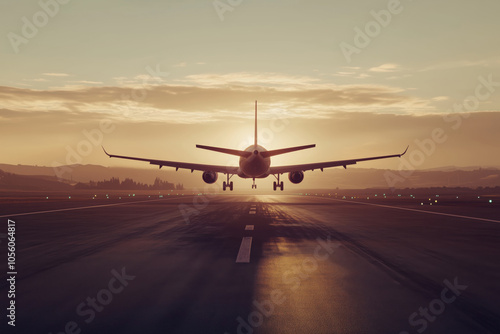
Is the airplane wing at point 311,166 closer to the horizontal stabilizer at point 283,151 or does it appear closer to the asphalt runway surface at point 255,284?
the horizontal stabilizer at point 283,151

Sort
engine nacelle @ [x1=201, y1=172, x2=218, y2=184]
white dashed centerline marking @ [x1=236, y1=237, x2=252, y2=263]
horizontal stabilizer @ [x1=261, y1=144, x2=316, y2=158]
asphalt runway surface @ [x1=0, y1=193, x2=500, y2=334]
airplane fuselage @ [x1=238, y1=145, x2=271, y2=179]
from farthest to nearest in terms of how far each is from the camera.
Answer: engine nacelle @ [x1=201, y1=172, x2=218, y2=184] < airplane fuselage @ [x1=238, y1=145, x2=271, y2=179] < horizontal stabilizer @ [x1=261, y1=144, x2=316, y2=158] < white dashed centerline marking @ [x1=236, y1=237, x2=252, y2=263] < asphalt runway surface @ [x1=0, y1=193, x2=500, y2=334]

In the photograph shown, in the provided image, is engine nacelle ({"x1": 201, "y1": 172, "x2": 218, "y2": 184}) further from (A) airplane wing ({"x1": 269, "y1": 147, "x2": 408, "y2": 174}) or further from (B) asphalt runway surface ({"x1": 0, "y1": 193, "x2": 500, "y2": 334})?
(B) asphalt runway surface ({"x1": 0, "y1": 193, "x2": 500, "y2": 334})

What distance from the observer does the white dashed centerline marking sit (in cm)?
1108

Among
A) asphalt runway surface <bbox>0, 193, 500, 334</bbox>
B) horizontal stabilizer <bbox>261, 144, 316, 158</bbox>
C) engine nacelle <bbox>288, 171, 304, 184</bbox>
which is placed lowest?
asphalt runway surface <bbox>0, 193, 500, 334</bbox>

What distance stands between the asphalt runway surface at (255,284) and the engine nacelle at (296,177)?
104 feet

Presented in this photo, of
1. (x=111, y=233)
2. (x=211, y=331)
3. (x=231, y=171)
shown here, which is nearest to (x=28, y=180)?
(x=231, y=171)

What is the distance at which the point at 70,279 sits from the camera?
8844 millimetres

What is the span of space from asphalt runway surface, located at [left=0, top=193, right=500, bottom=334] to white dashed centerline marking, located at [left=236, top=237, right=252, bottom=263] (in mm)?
27

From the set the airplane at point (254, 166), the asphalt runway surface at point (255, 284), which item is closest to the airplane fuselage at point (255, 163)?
the airplane at point (254, 166)

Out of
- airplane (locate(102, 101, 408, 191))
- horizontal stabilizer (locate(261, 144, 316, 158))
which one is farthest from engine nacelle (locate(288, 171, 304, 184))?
horizontal stabilizer (locate(261, 144, 316, 158))

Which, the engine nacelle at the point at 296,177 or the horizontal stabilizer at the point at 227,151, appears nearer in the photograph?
→ the horizontal stabilizer at the point at 227,151

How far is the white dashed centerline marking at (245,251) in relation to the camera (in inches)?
436

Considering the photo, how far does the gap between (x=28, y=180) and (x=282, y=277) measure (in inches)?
8129

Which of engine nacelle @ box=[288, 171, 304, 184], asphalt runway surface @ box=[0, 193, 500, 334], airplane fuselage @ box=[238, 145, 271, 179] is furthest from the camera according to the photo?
engine nacelle @ box=[288, 171, 304, 184]
